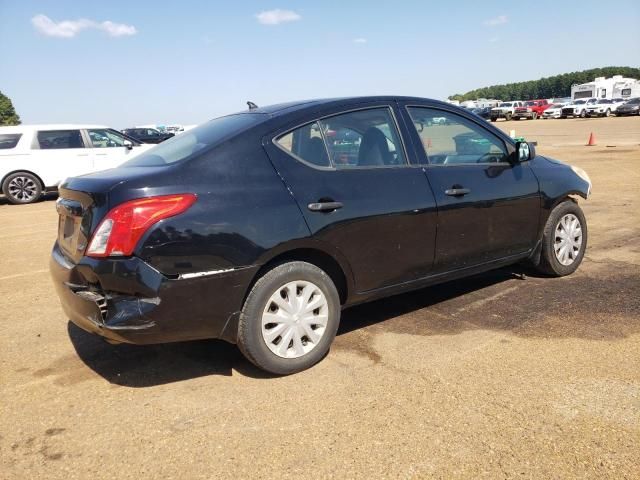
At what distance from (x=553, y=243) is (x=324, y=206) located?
8.55 feet

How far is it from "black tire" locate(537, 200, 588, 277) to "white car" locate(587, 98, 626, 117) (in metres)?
50.8

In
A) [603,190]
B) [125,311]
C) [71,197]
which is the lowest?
[603,190]

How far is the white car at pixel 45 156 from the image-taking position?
12398 mm

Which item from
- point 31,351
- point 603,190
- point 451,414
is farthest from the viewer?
point 603,190

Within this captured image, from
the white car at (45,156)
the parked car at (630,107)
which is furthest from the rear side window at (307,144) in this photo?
the parked car at (630,107)

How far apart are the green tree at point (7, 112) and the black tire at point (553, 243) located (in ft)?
234

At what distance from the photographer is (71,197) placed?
3.43 metres

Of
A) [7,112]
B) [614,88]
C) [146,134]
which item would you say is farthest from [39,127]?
[614,88]

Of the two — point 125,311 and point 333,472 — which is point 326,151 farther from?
point 333,472

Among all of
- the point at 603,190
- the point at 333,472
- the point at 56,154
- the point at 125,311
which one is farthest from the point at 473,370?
the point at 56,154

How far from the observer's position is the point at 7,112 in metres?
67.9

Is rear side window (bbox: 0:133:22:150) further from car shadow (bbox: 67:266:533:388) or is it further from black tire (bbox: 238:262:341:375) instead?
black tire (bbox: 238:262:341:375)

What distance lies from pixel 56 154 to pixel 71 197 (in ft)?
34.0

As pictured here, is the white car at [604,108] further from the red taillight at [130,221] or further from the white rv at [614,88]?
the red taillight at [130,221]
